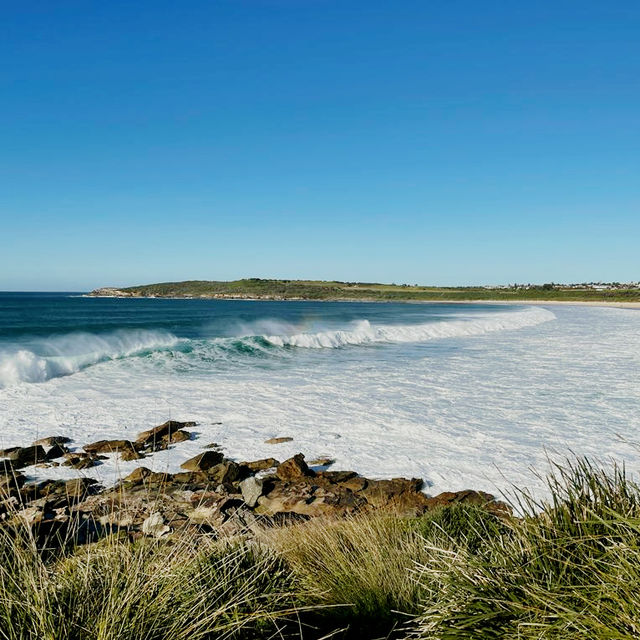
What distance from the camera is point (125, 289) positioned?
171 metres

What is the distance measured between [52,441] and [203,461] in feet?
12.2

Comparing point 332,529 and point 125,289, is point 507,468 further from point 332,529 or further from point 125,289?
point 125,289

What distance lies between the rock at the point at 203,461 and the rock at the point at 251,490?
50.9 inches

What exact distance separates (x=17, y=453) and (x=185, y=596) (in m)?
8.53

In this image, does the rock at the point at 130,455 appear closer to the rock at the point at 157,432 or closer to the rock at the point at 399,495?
the rock at the point at 157,432

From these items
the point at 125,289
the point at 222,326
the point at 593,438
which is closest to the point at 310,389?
the point at 593,438

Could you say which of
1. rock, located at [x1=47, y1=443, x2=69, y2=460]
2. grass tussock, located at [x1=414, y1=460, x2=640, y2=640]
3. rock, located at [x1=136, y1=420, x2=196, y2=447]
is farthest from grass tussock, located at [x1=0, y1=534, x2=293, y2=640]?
rock, located at [x1=136, y1=420, x2=196, y2=447]

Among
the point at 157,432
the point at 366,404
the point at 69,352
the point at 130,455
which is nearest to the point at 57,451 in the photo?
the point at 130,455

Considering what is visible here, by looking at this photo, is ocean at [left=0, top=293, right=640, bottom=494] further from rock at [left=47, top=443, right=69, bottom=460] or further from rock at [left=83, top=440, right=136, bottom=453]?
rock at [left=47, top=443, right=69, bottom=460]

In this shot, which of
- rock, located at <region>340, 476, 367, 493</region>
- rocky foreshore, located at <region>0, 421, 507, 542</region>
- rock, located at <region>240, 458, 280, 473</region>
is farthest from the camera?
rock, located at <region>240, 458, 280, 473</region>

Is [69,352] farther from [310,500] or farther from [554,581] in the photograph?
[554,581]

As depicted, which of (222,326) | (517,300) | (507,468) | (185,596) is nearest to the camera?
(185,596)

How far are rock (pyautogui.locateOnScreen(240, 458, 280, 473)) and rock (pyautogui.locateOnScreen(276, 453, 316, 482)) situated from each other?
44 cm

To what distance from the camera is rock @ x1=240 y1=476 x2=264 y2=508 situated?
7629 millimetres
